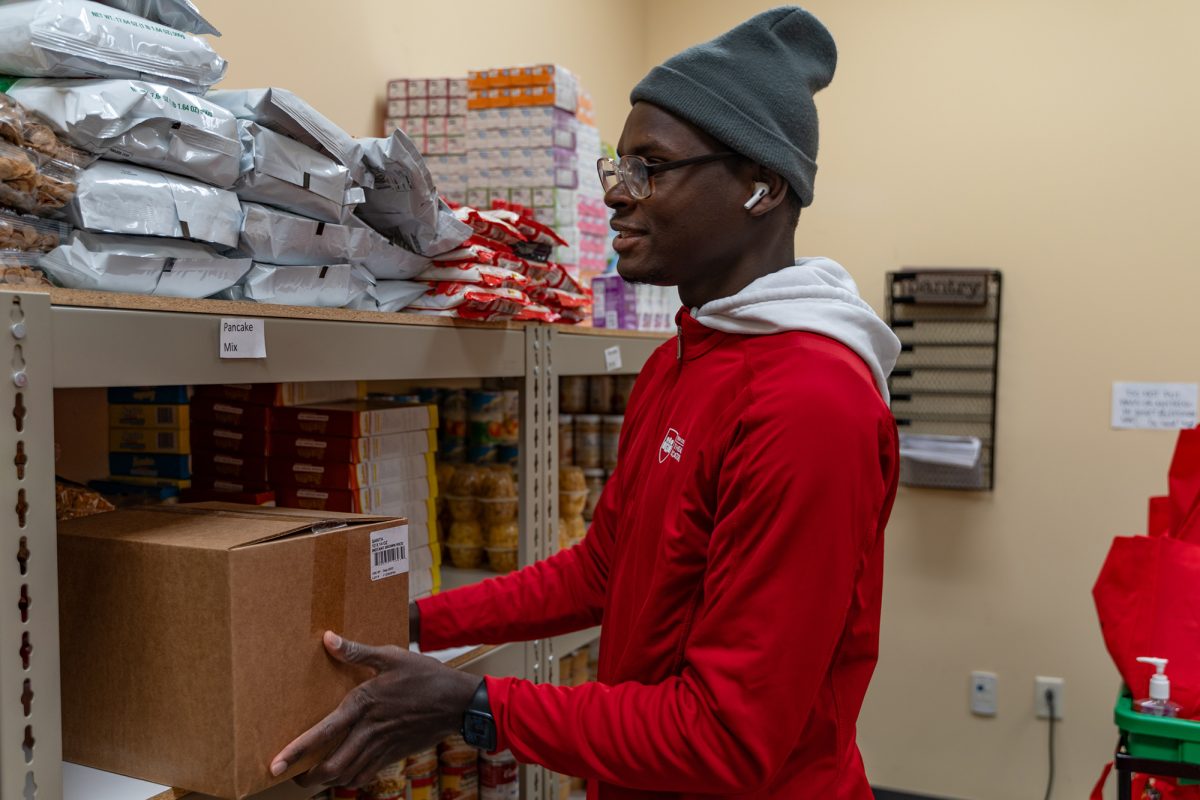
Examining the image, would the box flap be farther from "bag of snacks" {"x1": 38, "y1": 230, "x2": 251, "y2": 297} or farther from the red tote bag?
the red tote bag

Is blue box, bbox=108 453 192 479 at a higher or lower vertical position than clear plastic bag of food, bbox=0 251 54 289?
lower

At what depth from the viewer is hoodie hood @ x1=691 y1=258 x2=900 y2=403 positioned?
44.5 inches

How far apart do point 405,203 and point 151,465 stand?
0.60 meters

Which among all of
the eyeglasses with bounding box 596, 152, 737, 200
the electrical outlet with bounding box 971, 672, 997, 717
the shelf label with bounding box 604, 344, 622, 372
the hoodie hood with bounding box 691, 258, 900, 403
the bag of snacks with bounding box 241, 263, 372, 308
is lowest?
the electrical outlet with bounding box 971, 672, 997, 717

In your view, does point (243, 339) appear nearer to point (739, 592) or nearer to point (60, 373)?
point (60, 373)

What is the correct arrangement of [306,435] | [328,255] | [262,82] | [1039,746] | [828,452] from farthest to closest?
[1039,746] < [262,82] < [306,435] < [328,255] < [828,452]

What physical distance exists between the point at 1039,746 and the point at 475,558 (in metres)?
2.24

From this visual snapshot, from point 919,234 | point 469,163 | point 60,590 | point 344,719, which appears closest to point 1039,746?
point 919,234

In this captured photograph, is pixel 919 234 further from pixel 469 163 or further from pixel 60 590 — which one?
pixel 60 590

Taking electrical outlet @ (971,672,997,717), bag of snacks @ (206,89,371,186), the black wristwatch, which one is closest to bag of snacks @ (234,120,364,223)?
bag of snacks @ (206,89,371,186)

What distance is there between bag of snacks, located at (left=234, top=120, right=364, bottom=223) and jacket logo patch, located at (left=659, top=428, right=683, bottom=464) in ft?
1.78

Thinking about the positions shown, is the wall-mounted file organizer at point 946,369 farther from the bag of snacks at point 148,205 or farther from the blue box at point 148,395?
the bag of snacks at point 148,205

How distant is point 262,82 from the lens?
191 cm

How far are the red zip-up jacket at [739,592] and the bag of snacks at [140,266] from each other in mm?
561
